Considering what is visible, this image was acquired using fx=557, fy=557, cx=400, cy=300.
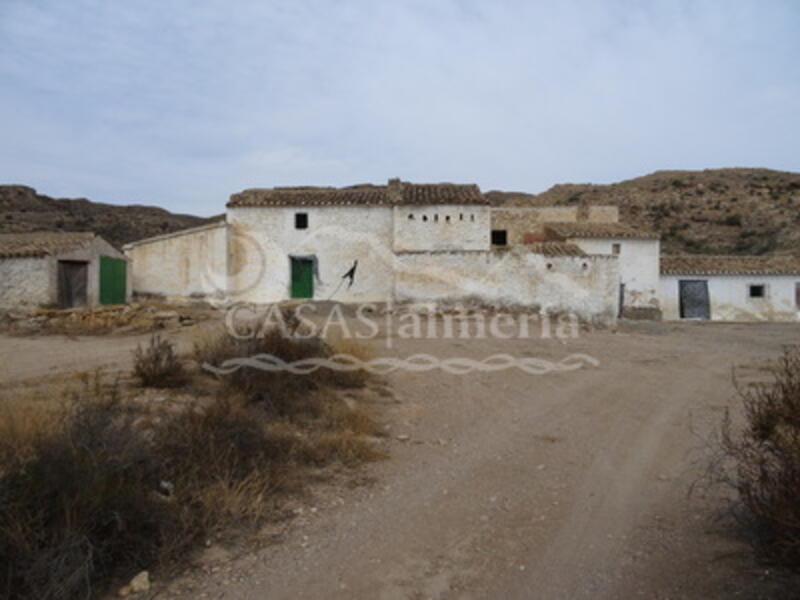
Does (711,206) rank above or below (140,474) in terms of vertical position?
above

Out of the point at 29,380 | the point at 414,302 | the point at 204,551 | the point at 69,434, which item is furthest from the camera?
the point at 414,302

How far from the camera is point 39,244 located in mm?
16953

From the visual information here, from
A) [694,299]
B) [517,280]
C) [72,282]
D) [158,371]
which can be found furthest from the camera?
[694,299]

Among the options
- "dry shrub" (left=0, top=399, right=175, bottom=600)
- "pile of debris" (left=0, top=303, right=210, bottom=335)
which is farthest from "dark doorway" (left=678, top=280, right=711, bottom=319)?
"dry shrub" (left=0, top=399, right=175, bottom=600)

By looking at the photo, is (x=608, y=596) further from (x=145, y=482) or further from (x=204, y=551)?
(x=145, y=482)

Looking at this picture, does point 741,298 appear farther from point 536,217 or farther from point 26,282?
point 26,282

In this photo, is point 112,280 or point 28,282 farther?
point 112,280

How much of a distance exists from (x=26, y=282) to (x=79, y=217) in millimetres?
26177

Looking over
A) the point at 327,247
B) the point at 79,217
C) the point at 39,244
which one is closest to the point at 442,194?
the point at 327,247

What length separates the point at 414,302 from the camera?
18891mm

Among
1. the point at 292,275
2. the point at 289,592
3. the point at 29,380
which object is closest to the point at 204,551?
the point at 289,592

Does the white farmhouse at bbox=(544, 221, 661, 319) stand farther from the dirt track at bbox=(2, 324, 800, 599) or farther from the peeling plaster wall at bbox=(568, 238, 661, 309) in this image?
the dirt track at bbox=(2, 324, 800, 599)

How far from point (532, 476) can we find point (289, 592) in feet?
8.82

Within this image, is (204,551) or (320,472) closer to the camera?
(204,551)
